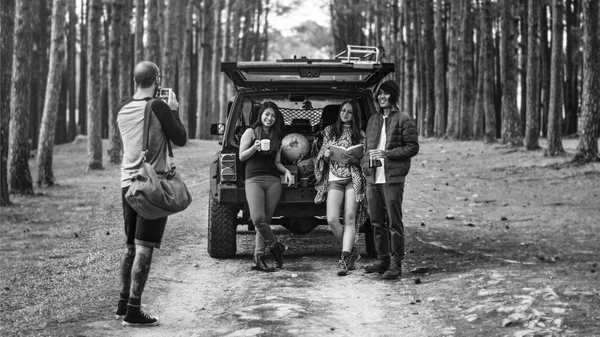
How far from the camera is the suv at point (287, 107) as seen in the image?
896 cm

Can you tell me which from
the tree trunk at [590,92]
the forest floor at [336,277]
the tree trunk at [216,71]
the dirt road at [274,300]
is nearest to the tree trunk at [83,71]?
Answer: the tree trunk at [216,71]

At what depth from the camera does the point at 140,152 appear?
634cm

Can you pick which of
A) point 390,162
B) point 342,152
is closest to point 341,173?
point 342,152

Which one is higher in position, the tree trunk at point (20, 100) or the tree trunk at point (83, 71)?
the tree trunk at point (83, 71)

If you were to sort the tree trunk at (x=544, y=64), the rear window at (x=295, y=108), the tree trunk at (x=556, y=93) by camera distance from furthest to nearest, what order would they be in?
1. the tree trunk at (x=544, y=64)
2. the tree trunk at (x=556, y=93)
3. the rear window at (x=295, y=108)

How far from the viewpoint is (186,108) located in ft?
122

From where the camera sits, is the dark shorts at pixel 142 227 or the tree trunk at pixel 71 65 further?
the tree trunk at pixel 71 65

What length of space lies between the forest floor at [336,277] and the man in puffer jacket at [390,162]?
0.39m

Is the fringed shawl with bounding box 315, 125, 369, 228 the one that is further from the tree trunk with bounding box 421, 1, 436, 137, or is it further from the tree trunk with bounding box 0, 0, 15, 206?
the tree trunk with bounding box 421, 1, 436, 137

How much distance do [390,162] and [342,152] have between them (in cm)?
61

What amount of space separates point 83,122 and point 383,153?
46.0m

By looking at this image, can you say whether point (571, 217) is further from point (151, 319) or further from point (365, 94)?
point (151, 319)

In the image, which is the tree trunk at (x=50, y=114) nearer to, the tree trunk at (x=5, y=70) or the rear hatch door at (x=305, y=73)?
the tree trunk at (x=5, y=70)

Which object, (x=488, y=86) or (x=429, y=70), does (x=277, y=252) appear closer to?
(x=488, y=86)
